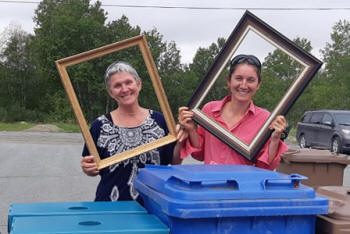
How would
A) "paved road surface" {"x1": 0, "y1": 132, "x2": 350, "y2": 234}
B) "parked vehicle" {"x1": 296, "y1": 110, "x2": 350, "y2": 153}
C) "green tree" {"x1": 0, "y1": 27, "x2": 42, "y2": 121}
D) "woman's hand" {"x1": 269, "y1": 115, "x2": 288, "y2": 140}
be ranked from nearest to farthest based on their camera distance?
1. "woman's hand" {"x1": 269, "y1": 115, "x2": 288, "y2": 140}
2. "paved road surface" {"x1": 0, "y1": 132, "x2": 350, "y2": 234}
3. "parked vehicle" {"x1": 296, "y1": 110, "x2": 350, "y2": 153}
4. "green tree" {"x1": 0, "y1": 27, "x2": 42, "y2": 121}

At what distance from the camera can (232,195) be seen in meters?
2.30

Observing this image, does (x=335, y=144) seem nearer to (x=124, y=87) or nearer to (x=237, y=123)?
(x=237, y=123)

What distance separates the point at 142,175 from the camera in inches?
113

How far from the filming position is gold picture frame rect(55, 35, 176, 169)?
3.19 metres

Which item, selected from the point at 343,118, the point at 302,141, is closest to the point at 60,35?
the point at 343,118

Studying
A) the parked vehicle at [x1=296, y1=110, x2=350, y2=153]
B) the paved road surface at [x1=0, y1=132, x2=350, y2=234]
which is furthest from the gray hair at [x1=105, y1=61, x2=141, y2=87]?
the parked vehicle at [x1=296, y1=110, x2=350, y2=153]

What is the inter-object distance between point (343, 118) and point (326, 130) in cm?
69

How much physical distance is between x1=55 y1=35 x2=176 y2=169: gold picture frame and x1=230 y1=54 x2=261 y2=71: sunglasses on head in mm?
447

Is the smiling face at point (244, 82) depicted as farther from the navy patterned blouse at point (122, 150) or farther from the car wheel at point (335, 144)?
the car wheel at point (335, 144)

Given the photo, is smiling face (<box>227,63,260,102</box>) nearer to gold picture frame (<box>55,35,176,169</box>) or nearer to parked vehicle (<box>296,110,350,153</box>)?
gold picture frame (<box>55,35,176,169</box>)

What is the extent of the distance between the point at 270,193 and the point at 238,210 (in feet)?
0.54

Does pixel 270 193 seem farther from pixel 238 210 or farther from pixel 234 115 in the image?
pixel 234 115

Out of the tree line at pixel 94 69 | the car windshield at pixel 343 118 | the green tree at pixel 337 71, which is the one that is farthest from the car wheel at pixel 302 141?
the green tree at pixel 337 71

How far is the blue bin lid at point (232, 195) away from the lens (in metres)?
2.26
